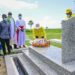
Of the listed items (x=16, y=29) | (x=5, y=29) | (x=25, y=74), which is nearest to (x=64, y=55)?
(x=25, y=74)

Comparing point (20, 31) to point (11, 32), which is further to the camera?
point (20, 31)

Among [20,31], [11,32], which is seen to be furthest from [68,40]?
[20,31]

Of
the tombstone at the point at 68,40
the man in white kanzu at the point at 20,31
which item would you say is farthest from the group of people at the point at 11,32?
the tombstone at the point at 68,40

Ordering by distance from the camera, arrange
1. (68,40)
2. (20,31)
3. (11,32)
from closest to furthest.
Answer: (68,40) → (11,32) → (20,31)

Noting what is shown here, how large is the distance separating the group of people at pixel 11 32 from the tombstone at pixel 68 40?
4887 millimetres

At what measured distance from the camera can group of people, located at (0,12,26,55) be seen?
35.7 ft

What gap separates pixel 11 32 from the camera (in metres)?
12.4

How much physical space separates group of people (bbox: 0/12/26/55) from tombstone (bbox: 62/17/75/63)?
4.89 metres

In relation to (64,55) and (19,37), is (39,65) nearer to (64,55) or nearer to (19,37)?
(64,55)

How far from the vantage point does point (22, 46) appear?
44.0ft

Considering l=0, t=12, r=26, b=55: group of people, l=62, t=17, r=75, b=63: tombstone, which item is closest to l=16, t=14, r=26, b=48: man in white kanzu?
l=0, t=12, r=26, b=55: group of people

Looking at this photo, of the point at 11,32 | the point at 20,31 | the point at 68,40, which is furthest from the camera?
the point at 20,31

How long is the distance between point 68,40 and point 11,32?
650 centimetres

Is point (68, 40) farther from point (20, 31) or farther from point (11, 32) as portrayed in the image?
point (20, 31)
